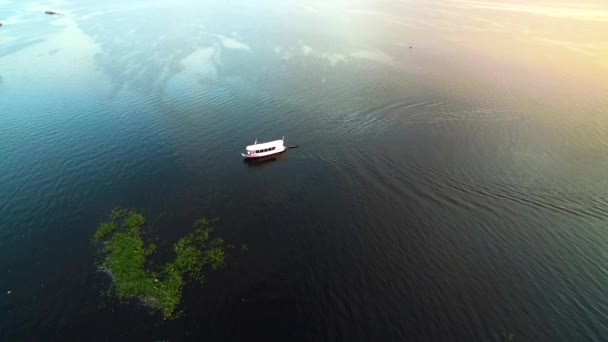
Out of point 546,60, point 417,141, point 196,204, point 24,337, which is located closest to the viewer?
point 24,337

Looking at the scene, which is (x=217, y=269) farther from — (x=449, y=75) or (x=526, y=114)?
(x=449, y=75)

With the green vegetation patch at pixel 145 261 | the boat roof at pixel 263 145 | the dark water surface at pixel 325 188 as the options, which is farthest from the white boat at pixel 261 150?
the green vegetation patch at pixel 145 261

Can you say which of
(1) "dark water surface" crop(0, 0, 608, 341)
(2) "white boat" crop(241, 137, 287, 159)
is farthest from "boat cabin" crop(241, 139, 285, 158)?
(1) "dark water surface" crop(0, 0, 608, 341)

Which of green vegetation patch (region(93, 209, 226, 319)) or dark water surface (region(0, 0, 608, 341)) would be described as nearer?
dark water surface (region(0, 0, 608, 341))

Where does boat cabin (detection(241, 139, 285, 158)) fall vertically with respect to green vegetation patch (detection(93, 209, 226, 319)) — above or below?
above

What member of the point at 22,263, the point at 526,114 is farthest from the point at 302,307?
the point at 526,114

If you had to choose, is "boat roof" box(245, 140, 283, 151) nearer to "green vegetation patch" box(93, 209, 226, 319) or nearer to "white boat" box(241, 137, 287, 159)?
"white boat" box(241, 137, 287, 159)
